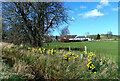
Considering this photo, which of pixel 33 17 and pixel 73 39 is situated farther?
pixel 33 17

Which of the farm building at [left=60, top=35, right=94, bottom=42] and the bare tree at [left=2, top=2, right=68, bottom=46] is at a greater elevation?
the bare tree at [left=2, top=2, right=68, bottom=46]

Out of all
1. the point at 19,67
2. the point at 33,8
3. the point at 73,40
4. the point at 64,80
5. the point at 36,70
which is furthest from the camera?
the point at 33,8

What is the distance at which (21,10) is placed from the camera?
195 inches

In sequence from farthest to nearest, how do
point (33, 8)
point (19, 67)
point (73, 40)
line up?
point (33, 8) < point (73, 40) < point (19, 67)

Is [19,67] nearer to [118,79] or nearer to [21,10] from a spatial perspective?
[118,79]

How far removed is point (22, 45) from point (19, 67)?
10.5ft

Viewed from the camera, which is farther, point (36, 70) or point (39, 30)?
point (39, 30)

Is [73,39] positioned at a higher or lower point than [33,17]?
lower

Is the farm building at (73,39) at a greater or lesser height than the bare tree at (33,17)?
lesser

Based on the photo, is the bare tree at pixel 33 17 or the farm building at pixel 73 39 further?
the bare tree at pixel 33 17

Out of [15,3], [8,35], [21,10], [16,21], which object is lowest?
[8,35]

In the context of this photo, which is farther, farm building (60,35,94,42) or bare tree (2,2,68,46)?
bare tree (2,2,68,46)

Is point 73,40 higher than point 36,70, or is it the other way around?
point 73,40

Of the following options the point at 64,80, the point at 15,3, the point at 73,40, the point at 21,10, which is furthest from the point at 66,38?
the point at 15,3
